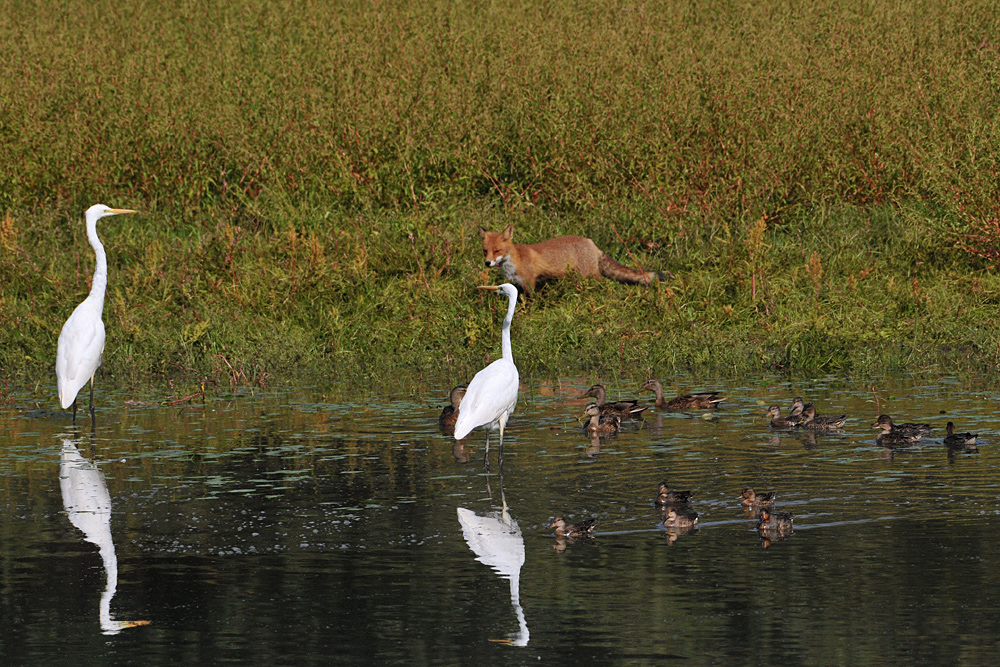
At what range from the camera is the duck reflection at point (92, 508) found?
7.56 meters

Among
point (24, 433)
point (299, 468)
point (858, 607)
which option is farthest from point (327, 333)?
point (858, 607)

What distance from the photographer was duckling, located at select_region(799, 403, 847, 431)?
1184 centimetres

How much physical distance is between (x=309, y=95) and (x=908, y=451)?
11.8m

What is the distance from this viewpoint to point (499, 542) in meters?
8.70

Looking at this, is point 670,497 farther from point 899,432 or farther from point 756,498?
point 899,432

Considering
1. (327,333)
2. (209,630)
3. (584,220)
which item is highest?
(584,220)

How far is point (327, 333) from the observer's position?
53.0ft

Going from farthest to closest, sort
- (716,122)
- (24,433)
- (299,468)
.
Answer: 1. (716,122)
2. (24,433)
3. (299,468)

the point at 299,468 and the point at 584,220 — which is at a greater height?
the point at 584,220

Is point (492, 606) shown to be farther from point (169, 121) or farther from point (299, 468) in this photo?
point (169, 121)

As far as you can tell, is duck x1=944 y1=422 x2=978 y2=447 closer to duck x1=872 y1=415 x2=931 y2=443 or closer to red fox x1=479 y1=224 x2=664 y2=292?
duck x1=872 y1=415 x2=931 y2=443

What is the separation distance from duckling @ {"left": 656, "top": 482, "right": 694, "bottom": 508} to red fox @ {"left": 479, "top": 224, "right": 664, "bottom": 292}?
8.12 m

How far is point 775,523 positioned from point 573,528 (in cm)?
111

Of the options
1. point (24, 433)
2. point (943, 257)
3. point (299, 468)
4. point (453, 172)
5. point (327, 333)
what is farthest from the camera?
point (453, 172)
